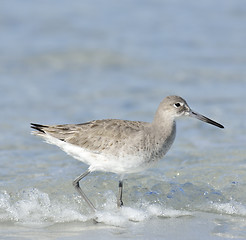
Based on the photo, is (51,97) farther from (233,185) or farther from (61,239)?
(61,239)

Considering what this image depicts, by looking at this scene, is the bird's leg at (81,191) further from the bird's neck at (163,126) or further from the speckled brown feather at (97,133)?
the bird's neck at (163,126)

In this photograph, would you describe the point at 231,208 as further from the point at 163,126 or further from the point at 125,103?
the point at 125,103

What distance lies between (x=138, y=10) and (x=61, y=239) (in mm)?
13360

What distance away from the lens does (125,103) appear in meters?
12.2

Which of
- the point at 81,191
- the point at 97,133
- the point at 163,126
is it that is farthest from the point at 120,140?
the point at 81,191

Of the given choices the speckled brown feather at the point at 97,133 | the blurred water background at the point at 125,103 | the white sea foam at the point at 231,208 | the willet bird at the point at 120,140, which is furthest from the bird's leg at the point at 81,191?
the white sea foam at the point at 231,208

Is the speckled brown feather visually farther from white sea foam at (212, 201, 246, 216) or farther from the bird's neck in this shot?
white sea foam at (212, 201, 246, 216)

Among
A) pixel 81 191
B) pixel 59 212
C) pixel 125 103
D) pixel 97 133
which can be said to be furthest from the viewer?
pixel 125 103

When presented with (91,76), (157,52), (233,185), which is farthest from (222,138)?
(157,52)

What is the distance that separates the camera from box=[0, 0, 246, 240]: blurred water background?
6.83 meters

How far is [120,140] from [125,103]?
522 centimetres

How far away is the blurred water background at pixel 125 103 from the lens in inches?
269

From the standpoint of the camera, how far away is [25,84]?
13312mm

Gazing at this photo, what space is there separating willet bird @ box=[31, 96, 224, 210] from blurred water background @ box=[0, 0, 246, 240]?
0.57m
